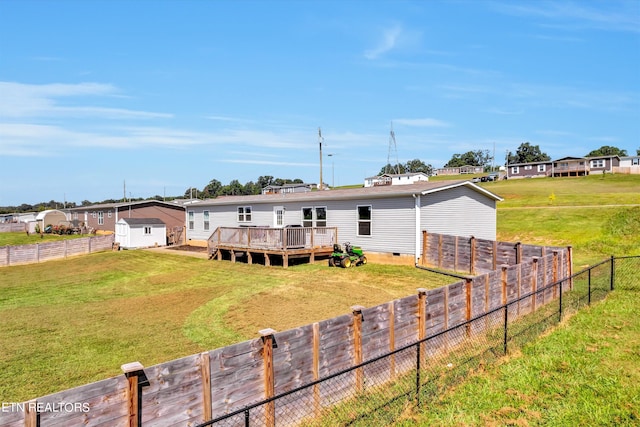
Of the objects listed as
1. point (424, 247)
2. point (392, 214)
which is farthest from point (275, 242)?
point (424, 247)

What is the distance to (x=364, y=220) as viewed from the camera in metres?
20.4

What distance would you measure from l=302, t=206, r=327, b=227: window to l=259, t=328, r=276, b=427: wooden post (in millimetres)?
17170

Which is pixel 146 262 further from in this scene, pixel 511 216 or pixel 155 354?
Answer: pixel 511 216

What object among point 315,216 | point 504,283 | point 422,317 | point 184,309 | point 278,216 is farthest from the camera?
point 278,216

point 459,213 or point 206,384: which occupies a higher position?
point 459,213

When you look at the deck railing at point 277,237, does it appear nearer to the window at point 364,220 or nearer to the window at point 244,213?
the window at point 364,220

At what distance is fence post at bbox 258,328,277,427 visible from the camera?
505cm

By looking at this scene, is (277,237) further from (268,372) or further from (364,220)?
(268,372)

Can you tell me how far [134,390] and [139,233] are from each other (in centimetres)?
3087

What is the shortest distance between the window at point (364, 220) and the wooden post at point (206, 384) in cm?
1614

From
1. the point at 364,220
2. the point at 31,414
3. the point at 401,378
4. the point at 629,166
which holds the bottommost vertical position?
the point at 401,378

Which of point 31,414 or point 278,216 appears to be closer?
point 31,414

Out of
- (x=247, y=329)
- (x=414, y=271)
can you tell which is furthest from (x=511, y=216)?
(x=247, y=329)

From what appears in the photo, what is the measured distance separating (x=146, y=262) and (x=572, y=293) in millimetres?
21715
